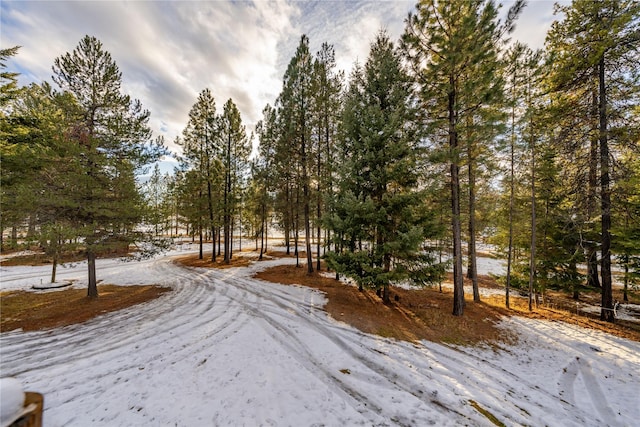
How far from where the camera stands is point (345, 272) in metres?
9.84

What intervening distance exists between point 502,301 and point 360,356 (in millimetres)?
12315

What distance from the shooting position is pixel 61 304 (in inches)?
402

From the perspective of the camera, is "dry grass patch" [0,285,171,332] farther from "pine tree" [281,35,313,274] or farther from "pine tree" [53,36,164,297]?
"pine tree" [281,35,313,274]

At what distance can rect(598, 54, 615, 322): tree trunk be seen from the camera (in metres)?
9.79

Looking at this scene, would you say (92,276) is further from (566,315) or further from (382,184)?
(566,315)

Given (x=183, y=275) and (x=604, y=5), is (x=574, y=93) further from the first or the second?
(x=183, y=275)

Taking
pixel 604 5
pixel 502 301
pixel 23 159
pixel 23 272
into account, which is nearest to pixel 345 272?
pixel 502 301

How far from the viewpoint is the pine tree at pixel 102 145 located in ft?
32.3

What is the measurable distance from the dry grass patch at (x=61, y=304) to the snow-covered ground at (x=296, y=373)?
90cm

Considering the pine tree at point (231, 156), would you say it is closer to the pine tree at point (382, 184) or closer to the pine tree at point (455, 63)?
the pine tree at point (382, 184)

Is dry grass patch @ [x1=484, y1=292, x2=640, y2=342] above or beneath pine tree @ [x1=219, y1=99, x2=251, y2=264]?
beneath

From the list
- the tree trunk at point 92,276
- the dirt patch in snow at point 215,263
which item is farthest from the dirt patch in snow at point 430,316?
the tree trunk at point 92,276

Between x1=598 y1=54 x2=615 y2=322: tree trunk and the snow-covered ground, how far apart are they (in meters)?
2.51

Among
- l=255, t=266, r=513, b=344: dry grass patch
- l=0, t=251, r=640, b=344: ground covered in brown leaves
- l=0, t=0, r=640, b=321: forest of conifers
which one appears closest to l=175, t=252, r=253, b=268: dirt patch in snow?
l=0, t=251, r=640, b=344: ground covered in brown leaves
